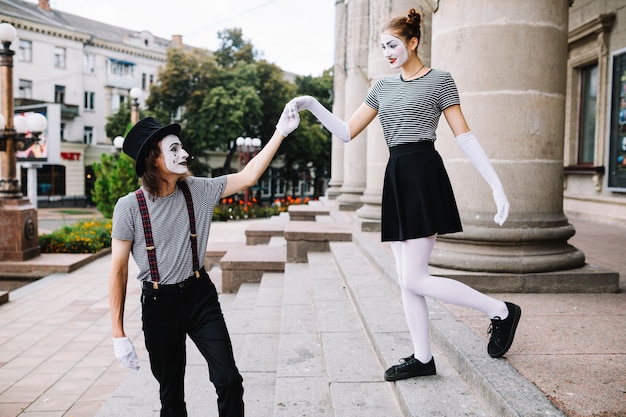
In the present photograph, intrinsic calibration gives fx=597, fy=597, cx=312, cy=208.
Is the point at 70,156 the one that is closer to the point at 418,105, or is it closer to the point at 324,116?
the point at 324,116

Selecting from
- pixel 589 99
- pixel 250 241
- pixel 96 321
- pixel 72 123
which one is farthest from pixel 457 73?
pixel 72 123

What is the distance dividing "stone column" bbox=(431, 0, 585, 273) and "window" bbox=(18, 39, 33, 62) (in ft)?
143

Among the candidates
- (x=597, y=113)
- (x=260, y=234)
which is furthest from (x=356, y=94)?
(x=597, y=113)

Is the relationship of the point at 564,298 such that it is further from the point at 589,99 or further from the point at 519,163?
the point at 589,99

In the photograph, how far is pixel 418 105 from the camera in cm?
317

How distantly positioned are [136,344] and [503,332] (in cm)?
464

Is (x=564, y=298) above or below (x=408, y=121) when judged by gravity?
below

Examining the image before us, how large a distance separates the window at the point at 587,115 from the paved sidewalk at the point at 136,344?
3.97m

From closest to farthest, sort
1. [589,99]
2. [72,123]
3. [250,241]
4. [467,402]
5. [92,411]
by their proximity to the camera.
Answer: [467,402]
[92,411]
[250,241]
[589,99]
[72,123]

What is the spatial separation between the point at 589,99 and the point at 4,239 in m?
13.1

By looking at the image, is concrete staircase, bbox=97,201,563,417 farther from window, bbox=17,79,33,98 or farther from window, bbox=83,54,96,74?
window, bbox=83,54,96,74

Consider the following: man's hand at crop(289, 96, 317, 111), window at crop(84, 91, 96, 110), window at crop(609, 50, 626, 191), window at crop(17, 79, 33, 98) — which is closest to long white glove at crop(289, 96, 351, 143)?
man's hand at crop(289, 96, 317, 111)

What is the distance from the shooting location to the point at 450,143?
5.24 meters

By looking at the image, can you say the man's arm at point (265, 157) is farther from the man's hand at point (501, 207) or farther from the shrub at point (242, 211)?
the shrub at point (242, 211)
